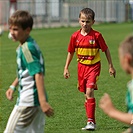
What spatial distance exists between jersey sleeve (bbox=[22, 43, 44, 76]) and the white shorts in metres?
0.38

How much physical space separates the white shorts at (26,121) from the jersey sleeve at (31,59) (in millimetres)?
382

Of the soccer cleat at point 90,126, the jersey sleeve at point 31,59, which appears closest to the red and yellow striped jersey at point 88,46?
the soccer cleat at point 90,126

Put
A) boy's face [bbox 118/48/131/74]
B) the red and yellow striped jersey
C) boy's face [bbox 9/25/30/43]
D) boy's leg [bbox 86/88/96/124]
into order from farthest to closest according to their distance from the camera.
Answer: the red and yellow striped jersey, boy's leg [bbox 86/88/96/124], boy's face [bbox 9/25/30/43], boy's face [bbox 118/48/131/74]

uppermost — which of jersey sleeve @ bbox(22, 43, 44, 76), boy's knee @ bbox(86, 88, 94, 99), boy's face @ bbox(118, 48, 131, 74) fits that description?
boy's face @ bbox(118, 48, 131, 74)

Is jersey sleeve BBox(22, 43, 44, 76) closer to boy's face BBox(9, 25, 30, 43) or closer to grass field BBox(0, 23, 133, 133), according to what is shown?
boy's face BBox(9, 25, 30, 43)

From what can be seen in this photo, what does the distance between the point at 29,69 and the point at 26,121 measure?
516 millimetres

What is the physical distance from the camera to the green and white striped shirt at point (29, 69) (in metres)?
5.83

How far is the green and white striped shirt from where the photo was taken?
19.1 feet

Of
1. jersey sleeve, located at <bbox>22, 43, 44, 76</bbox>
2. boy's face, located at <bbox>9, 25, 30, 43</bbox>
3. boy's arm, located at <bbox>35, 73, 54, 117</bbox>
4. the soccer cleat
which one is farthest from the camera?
the soccer cleat

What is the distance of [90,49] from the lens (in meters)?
8.85

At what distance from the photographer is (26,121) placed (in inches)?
235

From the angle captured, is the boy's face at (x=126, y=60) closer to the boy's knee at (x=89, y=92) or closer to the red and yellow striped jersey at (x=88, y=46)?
the boy's knee at (x=89, y=92)

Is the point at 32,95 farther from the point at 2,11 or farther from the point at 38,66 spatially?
the point at 2,11

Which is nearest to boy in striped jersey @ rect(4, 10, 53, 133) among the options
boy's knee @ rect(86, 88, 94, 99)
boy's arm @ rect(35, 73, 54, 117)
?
boy's arm @ rect(35, 73, 54, 117)
